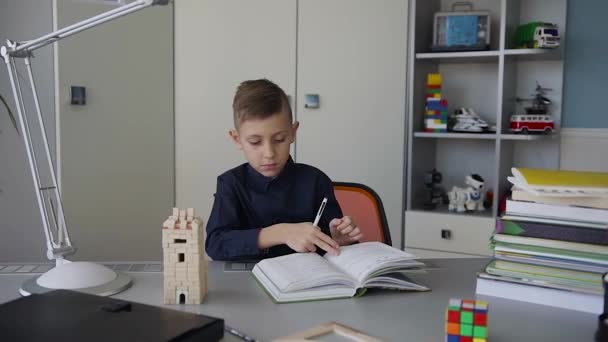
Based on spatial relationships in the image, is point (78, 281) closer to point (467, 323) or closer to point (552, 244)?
point (467, 323)

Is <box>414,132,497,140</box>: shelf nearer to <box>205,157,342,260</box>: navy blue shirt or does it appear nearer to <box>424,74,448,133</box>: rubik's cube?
<box>424,74,448,133</box>: rubik's cube

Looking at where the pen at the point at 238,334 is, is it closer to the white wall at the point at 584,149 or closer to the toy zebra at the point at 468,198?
the toy zebra at the point at 468,198

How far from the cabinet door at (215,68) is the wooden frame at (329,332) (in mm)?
1987

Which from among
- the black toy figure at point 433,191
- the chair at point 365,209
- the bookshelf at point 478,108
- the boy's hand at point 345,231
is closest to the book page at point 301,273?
the boy's hand at point 345,231

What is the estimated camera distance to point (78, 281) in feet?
3.48

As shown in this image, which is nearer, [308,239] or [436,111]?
[308,239]

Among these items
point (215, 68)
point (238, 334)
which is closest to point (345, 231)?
point (238, 334)

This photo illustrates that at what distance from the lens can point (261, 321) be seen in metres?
0.95

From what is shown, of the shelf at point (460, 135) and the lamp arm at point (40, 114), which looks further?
the shelf at point (460, 135)

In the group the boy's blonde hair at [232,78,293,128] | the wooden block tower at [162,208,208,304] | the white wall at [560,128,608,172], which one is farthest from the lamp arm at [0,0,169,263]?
the white wall at [560,128,608,172]

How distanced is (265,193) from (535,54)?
154 cm

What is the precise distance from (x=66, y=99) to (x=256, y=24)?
907mm

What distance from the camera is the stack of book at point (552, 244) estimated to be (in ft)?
3.44

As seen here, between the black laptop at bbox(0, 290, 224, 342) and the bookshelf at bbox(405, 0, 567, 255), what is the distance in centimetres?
186
